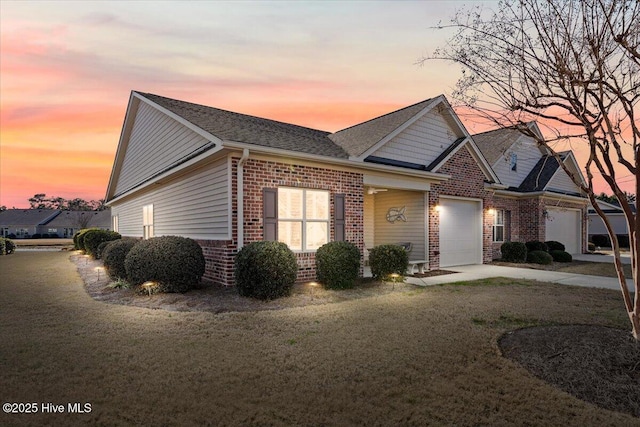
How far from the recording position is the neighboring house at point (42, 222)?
69.8 meters

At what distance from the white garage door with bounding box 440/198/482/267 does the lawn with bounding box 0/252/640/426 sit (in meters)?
6.60

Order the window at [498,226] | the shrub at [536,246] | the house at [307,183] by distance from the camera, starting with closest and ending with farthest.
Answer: the house at [307,183]
the shrub at [536,246]
the window at [498,226]

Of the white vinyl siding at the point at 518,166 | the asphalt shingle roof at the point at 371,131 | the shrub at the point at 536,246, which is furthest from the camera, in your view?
the white vinyl siding at the point at 518,166

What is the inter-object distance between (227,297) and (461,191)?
403 inches

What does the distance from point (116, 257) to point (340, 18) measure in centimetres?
911

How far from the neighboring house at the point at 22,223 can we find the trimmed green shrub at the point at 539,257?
85.5m

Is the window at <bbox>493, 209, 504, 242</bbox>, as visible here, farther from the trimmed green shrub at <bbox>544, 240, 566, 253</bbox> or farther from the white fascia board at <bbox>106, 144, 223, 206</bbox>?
the white fascia board at <bbox>106, 144, 223, 206</bbox>

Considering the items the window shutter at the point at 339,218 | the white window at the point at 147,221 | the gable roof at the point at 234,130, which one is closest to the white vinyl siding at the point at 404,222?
the gable roof at the point at 234,130

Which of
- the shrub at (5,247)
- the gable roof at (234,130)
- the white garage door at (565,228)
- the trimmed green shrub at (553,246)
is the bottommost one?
the shrub at (5,247)

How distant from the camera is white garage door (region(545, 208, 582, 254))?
19109 mm

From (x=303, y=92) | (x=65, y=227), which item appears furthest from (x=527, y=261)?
(x=65, y=227)

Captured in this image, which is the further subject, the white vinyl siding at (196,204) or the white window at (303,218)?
the white window at (303,218)

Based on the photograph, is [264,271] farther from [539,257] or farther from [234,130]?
[539,257]

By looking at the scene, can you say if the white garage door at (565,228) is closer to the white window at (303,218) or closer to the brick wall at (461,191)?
the brick wall at (461,191)
